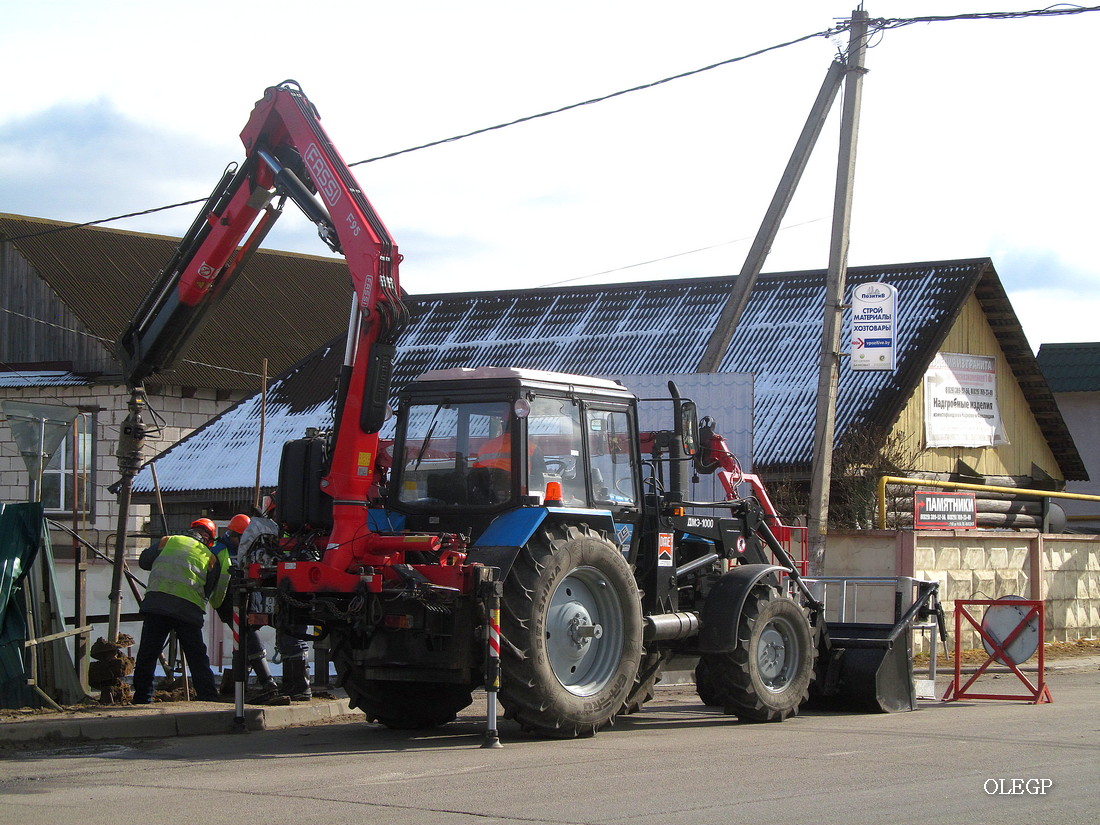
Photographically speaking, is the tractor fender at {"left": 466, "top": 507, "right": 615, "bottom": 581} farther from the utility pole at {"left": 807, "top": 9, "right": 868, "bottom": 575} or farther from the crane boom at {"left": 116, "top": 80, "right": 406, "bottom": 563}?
the utility pole at {"left": 807, "top": 9, "right": 868, "bottom": 575}

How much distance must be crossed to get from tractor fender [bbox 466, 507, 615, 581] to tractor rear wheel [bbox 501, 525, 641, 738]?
0.33ft

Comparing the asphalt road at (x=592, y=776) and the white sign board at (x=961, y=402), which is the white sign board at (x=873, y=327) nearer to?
the asphalt road at (x=592, y=776)

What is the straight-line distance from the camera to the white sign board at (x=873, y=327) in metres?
16.3

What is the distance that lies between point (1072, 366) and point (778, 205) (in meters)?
27.3

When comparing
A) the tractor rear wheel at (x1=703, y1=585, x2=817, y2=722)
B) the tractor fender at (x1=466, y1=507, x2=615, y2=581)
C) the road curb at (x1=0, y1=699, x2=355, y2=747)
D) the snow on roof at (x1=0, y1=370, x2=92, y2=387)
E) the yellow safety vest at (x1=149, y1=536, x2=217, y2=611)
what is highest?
the snow on roof at (x1=0, y1=370, x2=92, y2=387)

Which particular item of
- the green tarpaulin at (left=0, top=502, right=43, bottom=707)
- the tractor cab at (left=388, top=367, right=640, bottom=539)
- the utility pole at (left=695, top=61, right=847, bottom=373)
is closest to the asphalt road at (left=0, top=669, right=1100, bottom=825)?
the green tarpaulin at (left=0, top=502, right=43, bottom=707)

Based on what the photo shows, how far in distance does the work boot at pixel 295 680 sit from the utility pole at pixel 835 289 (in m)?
6.28

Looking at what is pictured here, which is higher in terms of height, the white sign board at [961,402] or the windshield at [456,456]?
the white sign board at [961,402]

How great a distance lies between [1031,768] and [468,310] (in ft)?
74.9

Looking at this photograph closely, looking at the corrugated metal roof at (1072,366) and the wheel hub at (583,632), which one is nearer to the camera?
the wheel hub at (583,632)

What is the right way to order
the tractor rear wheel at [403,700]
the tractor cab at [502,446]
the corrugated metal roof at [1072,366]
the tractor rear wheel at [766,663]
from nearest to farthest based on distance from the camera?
the tractor cab at [502,446]
the tractor rear wheel at [403,700]
the tractor rear wheel at [766,663]
the corrugated metal roof at [1072,366]

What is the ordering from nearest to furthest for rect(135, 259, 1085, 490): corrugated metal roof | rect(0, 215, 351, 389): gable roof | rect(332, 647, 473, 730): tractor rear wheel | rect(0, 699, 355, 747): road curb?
rect(0, 699, 355, 747): road curb < rect(332, 647, 473, 730): tractor rear wheel < rect(135, 259, 1085, 490): corrugated metal roof < rect(0, 215, 351, 389): gable roof

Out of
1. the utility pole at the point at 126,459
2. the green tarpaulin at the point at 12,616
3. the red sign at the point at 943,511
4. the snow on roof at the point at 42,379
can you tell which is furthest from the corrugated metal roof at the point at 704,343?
the green tarpaulin at the point at 12,616

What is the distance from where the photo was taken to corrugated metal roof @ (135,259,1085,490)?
73.3 ft
